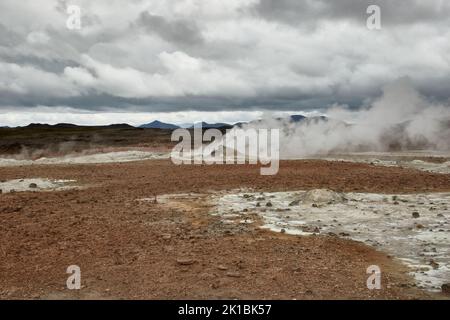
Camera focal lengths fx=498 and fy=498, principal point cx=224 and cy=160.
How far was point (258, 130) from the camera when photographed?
53938 mm

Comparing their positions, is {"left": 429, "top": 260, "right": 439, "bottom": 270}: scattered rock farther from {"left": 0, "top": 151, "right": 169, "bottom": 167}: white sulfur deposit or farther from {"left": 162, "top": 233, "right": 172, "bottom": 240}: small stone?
{"left": 0, "top": 151, "right": 169, "bottom": 167}: white sulfur deposit

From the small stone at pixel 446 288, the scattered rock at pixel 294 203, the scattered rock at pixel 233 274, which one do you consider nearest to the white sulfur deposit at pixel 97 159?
the scattered rock at pixel 294 203

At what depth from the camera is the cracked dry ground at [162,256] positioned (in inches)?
361

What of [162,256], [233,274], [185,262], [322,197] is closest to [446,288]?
[233,274]

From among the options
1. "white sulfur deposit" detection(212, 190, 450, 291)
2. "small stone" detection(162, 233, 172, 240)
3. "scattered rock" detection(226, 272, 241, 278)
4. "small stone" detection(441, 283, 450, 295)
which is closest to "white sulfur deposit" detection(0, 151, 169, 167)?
"white sulfur deposit" detection(212, 190, 450, 291)

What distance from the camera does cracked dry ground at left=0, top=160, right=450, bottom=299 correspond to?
361 inches

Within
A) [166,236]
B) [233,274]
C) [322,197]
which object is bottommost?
[233,274]

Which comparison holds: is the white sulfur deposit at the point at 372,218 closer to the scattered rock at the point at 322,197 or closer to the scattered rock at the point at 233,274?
the scattered rock at the point at 322,197

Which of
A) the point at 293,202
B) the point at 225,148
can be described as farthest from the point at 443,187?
the point at 225,148

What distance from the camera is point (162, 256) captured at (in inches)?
450

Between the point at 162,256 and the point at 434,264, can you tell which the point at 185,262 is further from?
the point at 434,264

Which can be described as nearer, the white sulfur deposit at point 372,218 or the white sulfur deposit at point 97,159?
the white sulfur deposit at point 372,218

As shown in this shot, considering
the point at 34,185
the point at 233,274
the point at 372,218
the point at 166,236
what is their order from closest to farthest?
the point at 233,274
the point at 166,236
the point at 372,218
the point at 34,185
